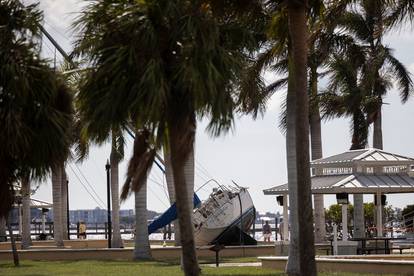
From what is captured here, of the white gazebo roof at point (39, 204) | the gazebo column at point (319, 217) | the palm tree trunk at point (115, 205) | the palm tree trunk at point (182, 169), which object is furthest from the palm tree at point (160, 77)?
the white gazebo roof at point (39, 204)

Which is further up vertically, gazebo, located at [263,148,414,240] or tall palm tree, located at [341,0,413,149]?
tall palm tree, located at [341,0,413,149]

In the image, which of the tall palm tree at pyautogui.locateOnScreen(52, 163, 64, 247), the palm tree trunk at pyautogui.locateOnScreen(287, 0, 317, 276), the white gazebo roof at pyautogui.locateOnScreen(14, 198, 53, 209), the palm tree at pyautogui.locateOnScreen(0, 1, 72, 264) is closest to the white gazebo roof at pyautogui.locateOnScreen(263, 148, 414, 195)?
the palm tree trunk at pyautogui.locateOnScreen(287, 0, 317, 276)

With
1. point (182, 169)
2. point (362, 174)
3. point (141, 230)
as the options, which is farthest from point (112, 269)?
point (182, 169)

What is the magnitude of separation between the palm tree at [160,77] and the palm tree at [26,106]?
5.43 feet

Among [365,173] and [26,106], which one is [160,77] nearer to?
[26,106]

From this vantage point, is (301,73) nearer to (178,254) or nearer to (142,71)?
(142,71)

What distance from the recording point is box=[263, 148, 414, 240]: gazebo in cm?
3167

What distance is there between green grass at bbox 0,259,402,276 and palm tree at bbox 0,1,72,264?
24.6ft

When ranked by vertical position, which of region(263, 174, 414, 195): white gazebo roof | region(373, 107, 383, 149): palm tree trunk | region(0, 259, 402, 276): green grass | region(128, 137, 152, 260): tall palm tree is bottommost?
region(0, 259, 402, 276): green grass

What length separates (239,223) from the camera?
48094 mm

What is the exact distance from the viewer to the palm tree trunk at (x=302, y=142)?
19.5 meters

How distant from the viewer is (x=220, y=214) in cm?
4775

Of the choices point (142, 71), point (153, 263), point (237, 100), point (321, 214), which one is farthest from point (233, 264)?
point (142, 71)

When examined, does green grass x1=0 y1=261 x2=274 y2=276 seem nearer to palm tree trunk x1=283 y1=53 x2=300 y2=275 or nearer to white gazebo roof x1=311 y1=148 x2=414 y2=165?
palm tree trunk x1=283 y1=53 x2=300 y2=275
